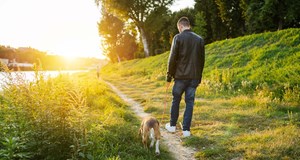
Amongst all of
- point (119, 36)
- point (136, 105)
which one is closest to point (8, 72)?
point (136, 105)

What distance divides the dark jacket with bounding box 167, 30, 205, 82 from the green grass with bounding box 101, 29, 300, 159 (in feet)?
5.59

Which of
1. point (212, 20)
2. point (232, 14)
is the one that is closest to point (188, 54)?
point (232, 14)

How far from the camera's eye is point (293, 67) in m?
13.8

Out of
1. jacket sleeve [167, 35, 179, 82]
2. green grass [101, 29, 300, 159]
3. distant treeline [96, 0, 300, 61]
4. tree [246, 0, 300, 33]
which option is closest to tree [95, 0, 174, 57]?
distant treeline [96, 0, 300, 61]

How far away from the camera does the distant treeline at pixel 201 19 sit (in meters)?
35.3

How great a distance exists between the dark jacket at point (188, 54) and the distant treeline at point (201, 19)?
29307mm

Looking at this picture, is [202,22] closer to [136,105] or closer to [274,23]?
[274,23]

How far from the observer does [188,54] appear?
7.87 metres

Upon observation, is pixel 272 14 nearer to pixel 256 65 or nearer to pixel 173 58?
pixel 256 65

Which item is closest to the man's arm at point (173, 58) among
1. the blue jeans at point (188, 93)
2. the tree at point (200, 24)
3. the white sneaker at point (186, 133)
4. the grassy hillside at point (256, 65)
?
the blue jeans at point (188, 93)

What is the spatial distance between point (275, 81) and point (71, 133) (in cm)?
1034

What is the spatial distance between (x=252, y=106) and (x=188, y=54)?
4218 mm

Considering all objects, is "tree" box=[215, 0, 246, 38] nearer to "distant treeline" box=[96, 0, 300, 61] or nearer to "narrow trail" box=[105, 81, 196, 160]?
"distant treeline" box=[96, 0, 300, 61]

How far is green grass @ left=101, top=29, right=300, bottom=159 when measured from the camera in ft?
21.2
